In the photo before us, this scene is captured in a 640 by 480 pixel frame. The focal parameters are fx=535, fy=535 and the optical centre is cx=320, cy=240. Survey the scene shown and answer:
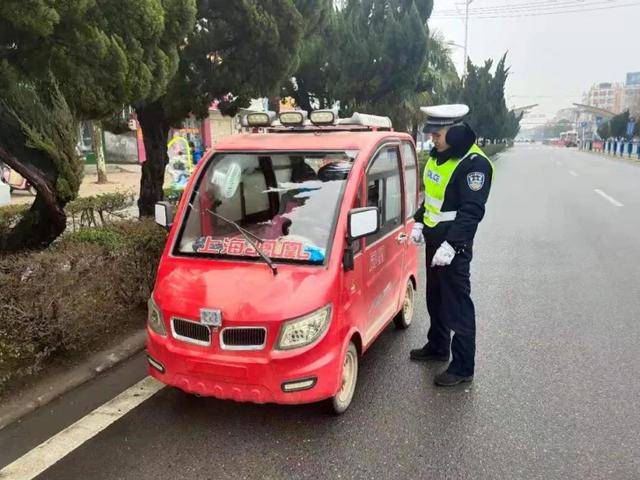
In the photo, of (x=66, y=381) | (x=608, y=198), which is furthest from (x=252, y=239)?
(x=608, y=198)

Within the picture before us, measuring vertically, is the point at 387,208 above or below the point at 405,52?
below

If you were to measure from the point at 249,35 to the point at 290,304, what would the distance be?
465cm

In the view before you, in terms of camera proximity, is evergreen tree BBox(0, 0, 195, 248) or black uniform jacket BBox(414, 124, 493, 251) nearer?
black uniform jacket BBox(414, 124, 493, 251)

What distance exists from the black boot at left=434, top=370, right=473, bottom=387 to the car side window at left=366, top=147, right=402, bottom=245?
1.11 meters

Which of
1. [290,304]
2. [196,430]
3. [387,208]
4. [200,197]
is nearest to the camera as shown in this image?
[290,304]

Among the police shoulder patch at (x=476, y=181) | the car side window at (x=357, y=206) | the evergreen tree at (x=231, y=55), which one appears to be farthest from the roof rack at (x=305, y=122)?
the evergreen tree at (x=231, y=55)

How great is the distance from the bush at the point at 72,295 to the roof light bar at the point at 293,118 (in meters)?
1.73

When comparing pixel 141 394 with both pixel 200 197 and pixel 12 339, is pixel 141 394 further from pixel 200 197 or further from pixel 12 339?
pixel 200 197

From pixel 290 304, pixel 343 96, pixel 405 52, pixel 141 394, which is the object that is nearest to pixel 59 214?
pixel 141 394

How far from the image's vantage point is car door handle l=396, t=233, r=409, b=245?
4412 millimetres

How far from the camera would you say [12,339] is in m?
3.55

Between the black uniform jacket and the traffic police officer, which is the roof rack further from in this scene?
the black uniform jacket

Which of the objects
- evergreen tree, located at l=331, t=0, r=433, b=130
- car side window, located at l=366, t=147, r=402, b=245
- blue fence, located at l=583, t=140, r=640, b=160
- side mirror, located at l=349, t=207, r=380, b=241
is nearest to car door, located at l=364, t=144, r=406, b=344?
car side window, located at l=366, t=147, r=402, b=245

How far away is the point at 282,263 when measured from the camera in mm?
3275
